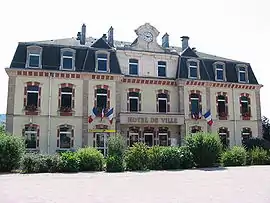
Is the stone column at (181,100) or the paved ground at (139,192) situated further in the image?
the stone column at (181,100)

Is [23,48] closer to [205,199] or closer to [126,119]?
[126,119]

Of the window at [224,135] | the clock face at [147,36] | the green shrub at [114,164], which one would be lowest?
the green shrub at [114,164]

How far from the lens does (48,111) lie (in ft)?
79.3

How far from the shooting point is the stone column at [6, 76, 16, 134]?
23.3 metres

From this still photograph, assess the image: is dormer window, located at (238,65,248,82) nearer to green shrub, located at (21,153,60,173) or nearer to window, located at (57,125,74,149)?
window, located at (57,125,74,149)

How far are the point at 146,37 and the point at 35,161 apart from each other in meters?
15.6

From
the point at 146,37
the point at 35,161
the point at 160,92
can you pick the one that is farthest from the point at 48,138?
the point at 146,37

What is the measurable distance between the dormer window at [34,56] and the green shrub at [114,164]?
10979 millimetres

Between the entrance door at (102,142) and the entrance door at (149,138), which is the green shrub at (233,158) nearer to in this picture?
the entrance door at (149,138)

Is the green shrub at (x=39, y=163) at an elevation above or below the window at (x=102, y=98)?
below

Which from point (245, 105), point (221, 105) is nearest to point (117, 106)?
point (221, 105)

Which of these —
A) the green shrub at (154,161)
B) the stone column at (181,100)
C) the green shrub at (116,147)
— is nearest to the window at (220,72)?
the stone column at (181,100)

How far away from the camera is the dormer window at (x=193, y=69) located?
28.4 m

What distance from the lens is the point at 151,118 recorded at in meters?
25.4
